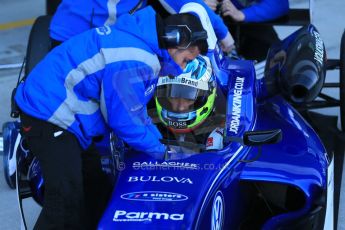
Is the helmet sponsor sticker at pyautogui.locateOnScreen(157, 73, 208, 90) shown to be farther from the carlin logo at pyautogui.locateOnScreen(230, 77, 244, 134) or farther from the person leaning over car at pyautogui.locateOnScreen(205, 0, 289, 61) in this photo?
the person leaning over car at pyautogui.locateOnScreen(205, 0, 289, 61)

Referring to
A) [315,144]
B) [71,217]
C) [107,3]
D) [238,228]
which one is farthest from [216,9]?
[71,217]

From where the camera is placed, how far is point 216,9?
5.09 meters

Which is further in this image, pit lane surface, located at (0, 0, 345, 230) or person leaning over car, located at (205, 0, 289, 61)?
person leaning over car, located at (205, 0, 289, 61)

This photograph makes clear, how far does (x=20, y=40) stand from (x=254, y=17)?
3.02 metres

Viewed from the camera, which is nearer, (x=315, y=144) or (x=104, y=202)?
(x=104, y=202)

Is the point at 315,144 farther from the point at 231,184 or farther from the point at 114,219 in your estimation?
the point at 114,219

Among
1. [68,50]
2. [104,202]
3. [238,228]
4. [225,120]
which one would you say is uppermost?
[68,50]

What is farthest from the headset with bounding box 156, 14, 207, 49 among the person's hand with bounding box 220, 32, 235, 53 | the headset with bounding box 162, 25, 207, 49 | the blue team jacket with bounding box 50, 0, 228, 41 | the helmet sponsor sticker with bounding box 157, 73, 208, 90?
the person's hand with bounding box 220, 32, 235, 53

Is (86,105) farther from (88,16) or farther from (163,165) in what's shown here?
(88,16)

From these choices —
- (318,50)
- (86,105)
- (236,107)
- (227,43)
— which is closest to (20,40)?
(227,43)

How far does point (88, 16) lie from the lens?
4254mm

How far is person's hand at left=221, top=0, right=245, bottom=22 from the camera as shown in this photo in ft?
16.7

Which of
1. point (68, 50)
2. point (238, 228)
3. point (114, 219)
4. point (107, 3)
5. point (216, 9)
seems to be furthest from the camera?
point (216, 9)

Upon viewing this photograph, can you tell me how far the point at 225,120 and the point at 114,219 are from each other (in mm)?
866
